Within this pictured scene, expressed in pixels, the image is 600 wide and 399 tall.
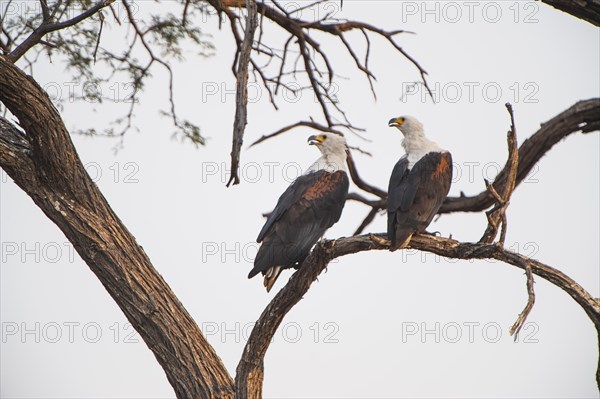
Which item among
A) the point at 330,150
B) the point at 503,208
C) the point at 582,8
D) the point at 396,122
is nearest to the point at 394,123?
the point at 396,122

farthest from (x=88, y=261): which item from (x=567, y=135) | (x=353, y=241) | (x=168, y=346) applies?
(x=567, y=135)

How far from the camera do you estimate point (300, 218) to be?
17.5 ft

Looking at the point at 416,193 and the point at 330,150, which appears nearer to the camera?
the point at 416,193

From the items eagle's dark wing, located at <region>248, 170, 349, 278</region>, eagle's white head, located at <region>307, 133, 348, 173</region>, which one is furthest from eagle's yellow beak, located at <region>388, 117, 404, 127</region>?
eagle's dark wing, located at <region>248, 170, 349, 278</region>

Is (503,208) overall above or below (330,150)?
below

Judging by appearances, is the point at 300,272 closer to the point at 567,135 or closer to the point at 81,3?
the point at 567,135

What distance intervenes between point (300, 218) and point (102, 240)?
1.39 meters

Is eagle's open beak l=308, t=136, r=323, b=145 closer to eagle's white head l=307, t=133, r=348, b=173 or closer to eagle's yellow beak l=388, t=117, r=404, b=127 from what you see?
eagle's white head l=307, t=133, r=348, b=173

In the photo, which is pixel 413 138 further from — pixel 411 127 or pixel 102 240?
pixel 102 240

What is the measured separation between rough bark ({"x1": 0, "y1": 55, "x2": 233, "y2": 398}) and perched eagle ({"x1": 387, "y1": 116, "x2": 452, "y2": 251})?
1279 mm

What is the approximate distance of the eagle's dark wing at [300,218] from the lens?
518 cm

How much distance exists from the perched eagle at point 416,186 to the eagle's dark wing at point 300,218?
526 mm

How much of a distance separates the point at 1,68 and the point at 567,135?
3.57 metres

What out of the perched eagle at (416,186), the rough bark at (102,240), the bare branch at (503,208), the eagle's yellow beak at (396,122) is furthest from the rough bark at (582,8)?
the rough bark at (102,240)
